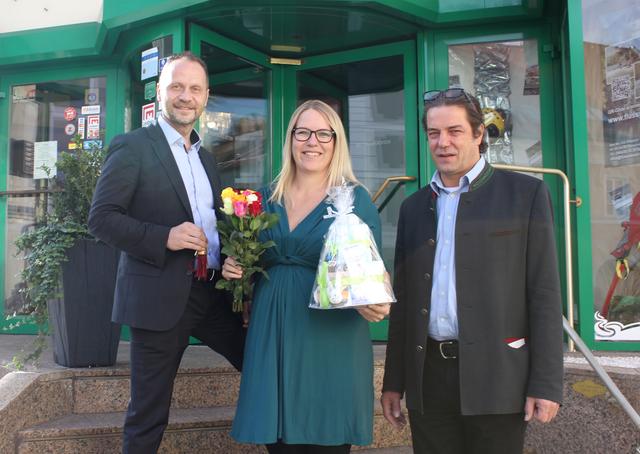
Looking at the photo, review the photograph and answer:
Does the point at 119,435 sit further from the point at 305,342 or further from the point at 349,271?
the point at 349,271

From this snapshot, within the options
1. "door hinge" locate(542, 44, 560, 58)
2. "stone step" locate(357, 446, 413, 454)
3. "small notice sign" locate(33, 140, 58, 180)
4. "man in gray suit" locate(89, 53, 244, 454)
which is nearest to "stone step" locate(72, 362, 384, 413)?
"stone step" locate(357, 446, 413, 454)

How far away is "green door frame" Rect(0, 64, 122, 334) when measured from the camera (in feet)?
19.0

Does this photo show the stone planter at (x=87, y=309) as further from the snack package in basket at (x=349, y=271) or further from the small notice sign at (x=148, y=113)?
the snack package in basket at (x=349, y=271)

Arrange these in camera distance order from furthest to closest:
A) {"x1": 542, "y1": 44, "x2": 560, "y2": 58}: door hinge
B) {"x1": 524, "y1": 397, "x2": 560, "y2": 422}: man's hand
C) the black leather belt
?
{"x1": 542, "y1": 44, "x2": 560, "y2": 58}: door hinge → the black leather belt → {"x1": 524, "y1": 397, "x2": 560, "y2": 422}: man's hand

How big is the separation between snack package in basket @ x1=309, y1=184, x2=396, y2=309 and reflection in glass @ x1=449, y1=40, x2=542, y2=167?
3.44 meters

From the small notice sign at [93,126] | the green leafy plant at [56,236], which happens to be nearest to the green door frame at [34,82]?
the small notice sign at [93,126]

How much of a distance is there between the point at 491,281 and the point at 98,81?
5104 mm

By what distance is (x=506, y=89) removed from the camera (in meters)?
5.29

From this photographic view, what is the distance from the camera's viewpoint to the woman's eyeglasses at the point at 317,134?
243 cm

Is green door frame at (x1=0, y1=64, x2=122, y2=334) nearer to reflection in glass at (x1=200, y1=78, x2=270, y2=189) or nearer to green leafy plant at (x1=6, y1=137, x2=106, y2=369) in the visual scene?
reflection in glass at (x1=200, y1=78, x2=270, y2=189)

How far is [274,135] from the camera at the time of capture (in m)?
5.86

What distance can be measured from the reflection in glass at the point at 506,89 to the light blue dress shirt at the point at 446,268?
327 centimetres

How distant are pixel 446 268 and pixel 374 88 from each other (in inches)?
153

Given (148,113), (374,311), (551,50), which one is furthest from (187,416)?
(551,50)
